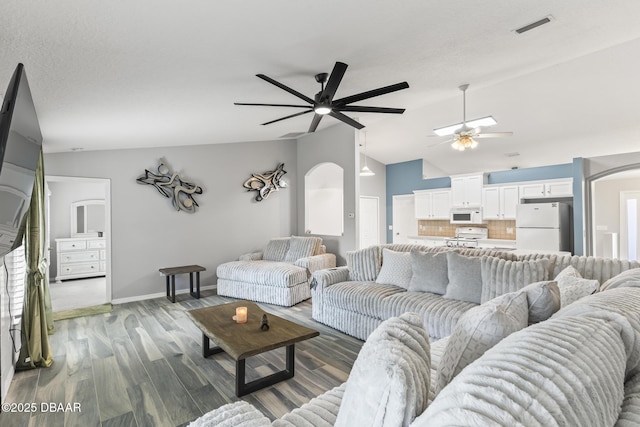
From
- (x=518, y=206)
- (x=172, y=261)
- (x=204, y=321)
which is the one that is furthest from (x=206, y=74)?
(x=518, y=206)

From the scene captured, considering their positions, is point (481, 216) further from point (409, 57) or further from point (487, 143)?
point (409, 57)


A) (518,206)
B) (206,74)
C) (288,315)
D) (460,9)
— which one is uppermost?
(460,9)

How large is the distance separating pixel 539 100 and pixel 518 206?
2.28 meters

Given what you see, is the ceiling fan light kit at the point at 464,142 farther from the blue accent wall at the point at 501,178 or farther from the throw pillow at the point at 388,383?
the throw pillow at the point at 388,383

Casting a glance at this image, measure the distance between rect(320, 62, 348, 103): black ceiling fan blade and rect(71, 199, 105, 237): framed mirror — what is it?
6.12 metres

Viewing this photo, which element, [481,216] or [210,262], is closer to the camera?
[210,262]

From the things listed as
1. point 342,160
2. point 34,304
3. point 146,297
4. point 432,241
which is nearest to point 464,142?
point 342,160

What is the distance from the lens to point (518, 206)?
256 inches

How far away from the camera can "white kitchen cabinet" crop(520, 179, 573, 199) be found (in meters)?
6.18

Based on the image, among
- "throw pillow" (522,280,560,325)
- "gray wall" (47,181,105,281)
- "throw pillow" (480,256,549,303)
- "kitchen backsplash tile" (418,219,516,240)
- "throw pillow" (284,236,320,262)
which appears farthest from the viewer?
"kitchen backsplash tile" (418,219,516,240)

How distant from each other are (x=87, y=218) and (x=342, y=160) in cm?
540

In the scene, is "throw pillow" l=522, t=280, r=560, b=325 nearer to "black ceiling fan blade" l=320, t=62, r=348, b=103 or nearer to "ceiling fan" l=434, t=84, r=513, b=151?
"black ceiling fan blade" l=320, t=62, r=348, b=103

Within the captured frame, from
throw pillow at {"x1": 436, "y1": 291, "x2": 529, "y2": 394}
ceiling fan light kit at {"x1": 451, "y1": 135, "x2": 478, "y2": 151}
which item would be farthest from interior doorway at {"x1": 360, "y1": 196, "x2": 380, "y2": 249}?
throw pillow at {"x1": 436, "y1": 291, "x2": 529, "y2": 394}

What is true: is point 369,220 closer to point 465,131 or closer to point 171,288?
point 465,131
